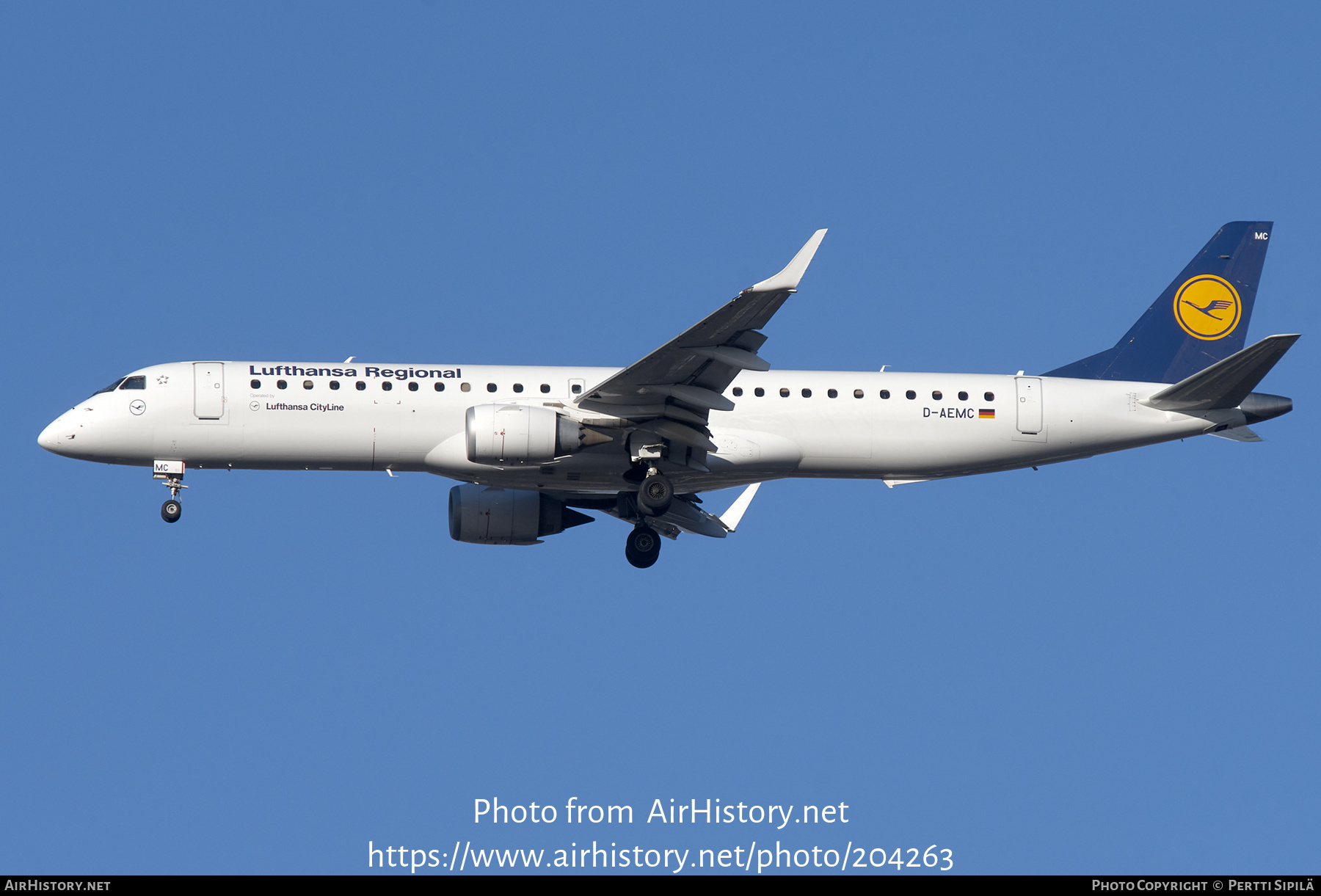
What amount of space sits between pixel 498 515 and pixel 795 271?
11.7 m

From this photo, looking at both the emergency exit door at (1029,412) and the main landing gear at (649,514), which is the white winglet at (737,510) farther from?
the emergency exit door at (1029,412)

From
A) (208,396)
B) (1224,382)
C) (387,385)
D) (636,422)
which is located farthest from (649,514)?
(1224,382)

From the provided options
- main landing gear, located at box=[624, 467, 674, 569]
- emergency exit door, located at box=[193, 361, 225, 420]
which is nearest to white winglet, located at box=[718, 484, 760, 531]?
main landing gear, located at box=[624, 467, 674, 569]

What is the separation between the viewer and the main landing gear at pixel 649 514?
3278 cm

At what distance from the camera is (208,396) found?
32.7 meters

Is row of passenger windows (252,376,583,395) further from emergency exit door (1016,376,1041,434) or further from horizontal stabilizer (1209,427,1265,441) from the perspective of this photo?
horizontal stabilizer (1209,427,1265,441)

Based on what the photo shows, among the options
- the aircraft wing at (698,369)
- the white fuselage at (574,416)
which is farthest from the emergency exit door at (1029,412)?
the aircraft wing at (698,369)

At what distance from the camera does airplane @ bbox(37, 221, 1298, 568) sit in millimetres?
31859

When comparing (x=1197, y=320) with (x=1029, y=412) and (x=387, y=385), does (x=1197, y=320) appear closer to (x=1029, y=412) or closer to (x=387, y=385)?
(x=1029, y=412)

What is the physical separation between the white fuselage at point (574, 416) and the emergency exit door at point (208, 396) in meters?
0.03

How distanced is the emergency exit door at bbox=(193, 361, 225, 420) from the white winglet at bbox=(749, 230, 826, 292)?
12725 millimetres

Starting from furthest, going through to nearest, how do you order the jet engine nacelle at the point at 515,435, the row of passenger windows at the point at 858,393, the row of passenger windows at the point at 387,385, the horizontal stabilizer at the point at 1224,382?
the row of passenger windows at the point at 858,393
the row of passenger windows at the point at 387,385
the horizontal stabilizer at the point at 1224,382
the jet engine nacelle at the point at 515,435

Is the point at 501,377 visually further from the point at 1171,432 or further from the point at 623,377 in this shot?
the point at 1171,432
